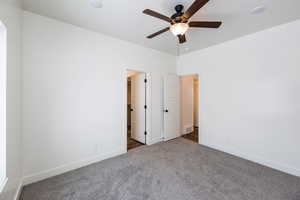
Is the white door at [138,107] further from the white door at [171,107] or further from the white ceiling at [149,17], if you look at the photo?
the white ceiling at [149,17]

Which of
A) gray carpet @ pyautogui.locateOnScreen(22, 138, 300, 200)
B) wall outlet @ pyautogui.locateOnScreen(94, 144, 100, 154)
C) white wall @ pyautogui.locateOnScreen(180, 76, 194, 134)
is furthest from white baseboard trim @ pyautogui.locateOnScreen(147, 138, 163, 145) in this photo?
wall outlet @ pyautogui.locateOnScreen(94, 144, 100, 154)

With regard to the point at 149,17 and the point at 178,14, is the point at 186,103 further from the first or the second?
the point at 178,14

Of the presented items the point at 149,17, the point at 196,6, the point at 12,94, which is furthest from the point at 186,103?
the point at 12,94

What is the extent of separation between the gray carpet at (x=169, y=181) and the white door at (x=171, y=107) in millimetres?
1158

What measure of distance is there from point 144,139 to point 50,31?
321cm

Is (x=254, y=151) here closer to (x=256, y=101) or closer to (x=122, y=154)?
(x=256, y=101)

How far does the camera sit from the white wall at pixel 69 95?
1.95m

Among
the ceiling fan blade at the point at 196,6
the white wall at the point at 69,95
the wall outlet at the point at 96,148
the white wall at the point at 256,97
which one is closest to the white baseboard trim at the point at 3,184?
the white wall at the point at 69,95

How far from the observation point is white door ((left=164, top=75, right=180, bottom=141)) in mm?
3809

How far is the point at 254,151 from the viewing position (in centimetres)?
263

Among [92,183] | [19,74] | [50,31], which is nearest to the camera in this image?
[19,74]

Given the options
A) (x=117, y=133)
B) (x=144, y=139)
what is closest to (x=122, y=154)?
(x=117, y=133)

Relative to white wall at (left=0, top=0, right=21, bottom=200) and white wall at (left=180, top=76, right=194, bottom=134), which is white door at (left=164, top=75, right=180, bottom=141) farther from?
white wall at (left=0, top=0, right=21, bottom=200)

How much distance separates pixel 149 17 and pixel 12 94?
2278mm
